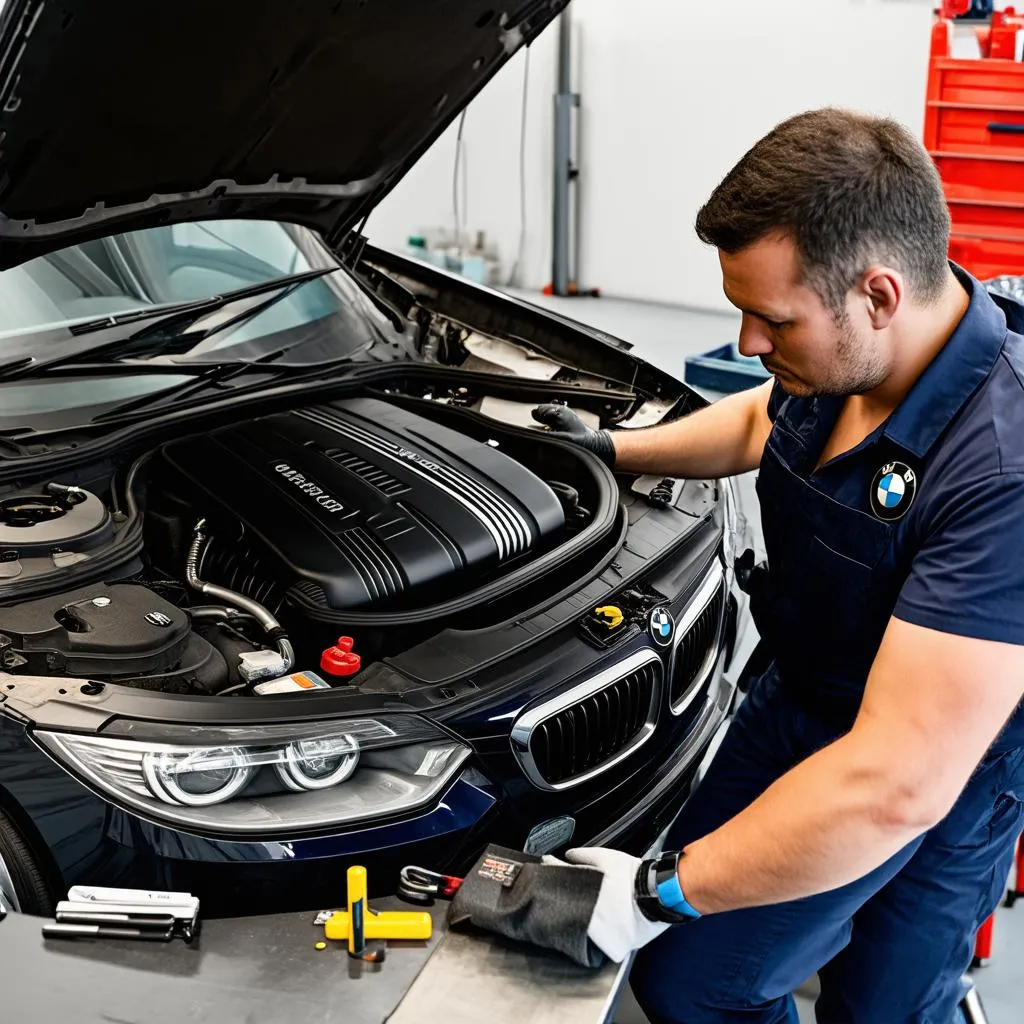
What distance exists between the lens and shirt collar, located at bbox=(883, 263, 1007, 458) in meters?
1.52

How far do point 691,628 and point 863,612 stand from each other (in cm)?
43

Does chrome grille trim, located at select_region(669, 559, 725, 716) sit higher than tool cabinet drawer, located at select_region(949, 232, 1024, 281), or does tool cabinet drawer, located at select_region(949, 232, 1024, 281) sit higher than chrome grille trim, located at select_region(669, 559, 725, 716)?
tool cabinet drawer, located at select_region(949, 232, 1024, 281)

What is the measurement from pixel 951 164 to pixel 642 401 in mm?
1923

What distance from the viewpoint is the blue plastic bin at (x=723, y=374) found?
4.24 metres

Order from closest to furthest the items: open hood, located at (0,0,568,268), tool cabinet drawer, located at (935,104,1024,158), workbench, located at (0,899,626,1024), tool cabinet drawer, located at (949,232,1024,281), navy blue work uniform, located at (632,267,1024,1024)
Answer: workbench, located at (0,899,626,1024)
navy blue work uniform, located at (632,267,1024,1024)
open hood, located at (0,0,568,268)
tool cabinet drawer, located at (935,104,1024,158)
tool cabinet drawer, located at (949,232,1024,281)

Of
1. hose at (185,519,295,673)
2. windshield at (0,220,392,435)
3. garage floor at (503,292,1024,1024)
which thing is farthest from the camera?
garage floor at (503,292,1024,1024)

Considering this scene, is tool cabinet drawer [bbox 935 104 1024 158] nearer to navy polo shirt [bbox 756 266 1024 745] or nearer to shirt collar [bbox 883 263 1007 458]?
navy polo shirt [bbox 756 266 1024 745]

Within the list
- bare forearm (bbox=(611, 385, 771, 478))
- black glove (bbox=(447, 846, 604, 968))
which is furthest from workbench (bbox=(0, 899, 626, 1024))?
bare forearm (bbox=(611, 385, 771, 478))

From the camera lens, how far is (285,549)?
1944mm

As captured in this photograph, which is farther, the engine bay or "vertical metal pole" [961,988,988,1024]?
"vertical metal pole" [961,988,988,1024]

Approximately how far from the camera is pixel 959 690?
1346 mm

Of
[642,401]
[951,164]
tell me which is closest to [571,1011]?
[642,401]

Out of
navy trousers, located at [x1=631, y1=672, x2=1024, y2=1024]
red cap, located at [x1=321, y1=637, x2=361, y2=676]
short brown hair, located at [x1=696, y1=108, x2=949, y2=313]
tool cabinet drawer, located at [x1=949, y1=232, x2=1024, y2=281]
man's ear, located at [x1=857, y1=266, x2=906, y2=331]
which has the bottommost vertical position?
navy trousers, located at [x1=631, y1=672, x2=1024, y2=1024]

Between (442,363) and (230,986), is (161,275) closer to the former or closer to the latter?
(442,363)
